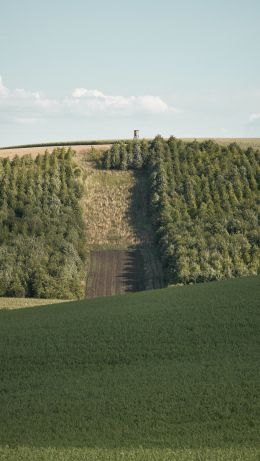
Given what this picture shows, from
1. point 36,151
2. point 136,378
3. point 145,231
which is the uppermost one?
point 36,151

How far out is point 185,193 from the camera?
64.6 metres

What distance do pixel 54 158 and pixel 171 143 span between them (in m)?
11.6

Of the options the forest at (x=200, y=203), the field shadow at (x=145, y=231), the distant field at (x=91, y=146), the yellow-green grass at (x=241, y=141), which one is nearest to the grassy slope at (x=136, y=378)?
the forest at (x=200, y=203)

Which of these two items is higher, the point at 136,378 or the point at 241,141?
the point at 241,141

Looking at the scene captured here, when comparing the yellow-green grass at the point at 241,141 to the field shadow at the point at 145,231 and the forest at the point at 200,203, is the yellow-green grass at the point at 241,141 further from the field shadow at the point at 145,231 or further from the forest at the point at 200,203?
the field shadow at the point at 145,231

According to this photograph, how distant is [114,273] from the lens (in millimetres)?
55969

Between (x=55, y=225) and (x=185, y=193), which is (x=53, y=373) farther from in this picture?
(x=185, y=193)

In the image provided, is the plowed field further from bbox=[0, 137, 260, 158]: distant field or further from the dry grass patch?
bbox=[0, 137, 260, 158]: distant field

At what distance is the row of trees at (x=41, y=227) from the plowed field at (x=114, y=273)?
3.30 ft

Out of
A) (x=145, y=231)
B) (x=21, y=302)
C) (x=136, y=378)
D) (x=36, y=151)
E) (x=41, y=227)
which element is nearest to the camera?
(x=136, y=378)

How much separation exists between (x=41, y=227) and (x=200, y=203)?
44.6ft

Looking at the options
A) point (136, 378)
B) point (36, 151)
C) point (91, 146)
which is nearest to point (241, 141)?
point (91, 146)

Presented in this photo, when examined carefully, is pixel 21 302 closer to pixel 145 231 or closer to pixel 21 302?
pixel 21 302

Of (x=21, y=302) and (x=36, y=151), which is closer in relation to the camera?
(x=21, y=302)
